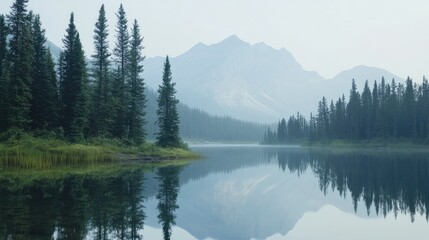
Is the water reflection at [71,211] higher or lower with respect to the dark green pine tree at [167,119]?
lower

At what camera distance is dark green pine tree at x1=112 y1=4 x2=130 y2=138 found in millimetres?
67188

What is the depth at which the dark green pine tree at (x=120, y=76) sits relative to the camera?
6719 cm

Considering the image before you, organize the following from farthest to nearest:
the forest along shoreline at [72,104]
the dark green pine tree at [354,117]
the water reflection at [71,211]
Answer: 1. the dark green pine tree at [354,117]
2. the forest along shoreline at [72,104]
3. the water reflection at [71,211]

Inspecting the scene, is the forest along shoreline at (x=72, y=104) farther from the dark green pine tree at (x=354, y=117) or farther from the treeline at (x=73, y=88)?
the dark green pine tree at (x=354, y=117)

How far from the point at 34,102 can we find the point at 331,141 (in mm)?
124304

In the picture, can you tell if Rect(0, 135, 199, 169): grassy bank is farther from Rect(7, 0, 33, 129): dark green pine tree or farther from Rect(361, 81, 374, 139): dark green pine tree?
Rect(361, 81, 374, 139): dark green pine tree

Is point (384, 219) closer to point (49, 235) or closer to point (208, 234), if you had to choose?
point (208, 234)

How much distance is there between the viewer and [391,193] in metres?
28.6

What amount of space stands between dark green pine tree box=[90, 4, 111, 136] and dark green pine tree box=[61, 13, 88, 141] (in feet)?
7.62

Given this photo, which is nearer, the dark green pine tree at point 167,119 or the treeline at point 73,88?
the treeline at point 73,88

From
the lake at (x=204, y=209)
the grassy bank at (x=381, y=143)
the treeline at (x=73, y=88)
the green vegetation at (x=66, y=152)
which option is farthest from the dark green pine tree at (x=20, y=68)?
the grassy bank at (x=381, y=143)

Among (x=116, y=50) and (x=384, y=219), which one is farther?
(x=116, y=50)

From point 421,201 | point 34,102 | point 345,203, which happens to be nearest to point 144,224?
point 345,203

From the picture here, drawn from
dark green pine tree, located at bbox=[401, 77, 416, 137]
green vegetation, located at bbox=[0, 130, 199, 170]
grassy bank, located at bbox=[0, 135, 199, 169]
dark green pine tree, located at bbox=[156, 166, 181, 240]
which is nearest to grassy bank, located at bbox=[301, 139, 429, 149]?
dark green pine tree, located at bbox=[401, 77, 416, 137]
